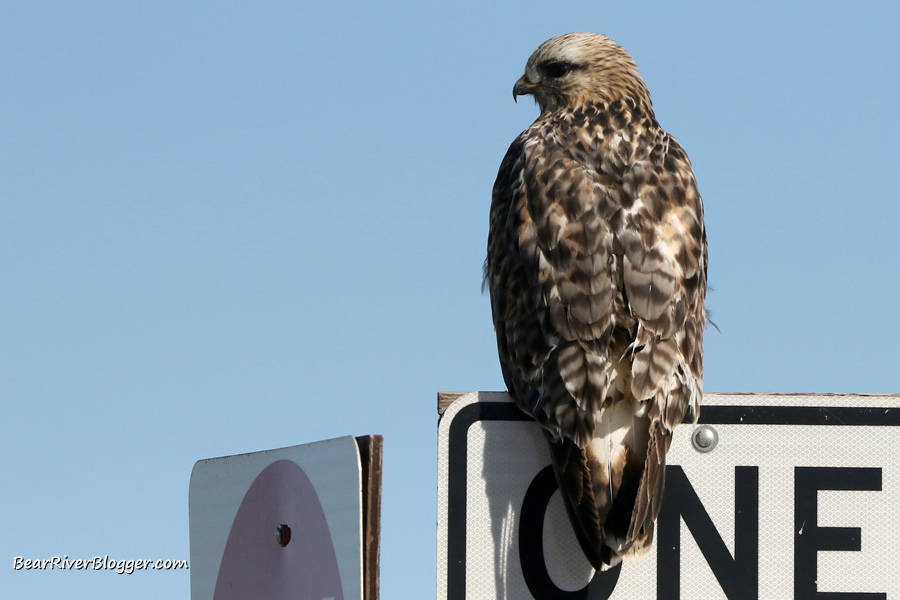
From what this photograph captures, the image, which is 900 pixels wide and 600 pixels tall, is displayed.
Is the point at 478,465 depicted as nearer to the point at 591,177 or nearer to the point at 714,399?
the point at 714,399

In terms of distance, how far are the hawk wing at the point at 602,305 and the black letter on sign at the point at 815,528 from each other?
0.98 feet

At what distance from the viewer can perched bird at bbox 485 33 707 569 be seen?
2.80m

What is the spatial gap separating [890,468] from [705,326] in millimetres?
922

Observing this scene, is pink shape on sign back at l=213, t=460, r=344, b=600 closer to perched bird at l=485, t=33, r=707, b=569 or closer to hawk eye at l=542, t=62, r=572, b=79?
perched bird at l=485, t=33, r=707, b=569

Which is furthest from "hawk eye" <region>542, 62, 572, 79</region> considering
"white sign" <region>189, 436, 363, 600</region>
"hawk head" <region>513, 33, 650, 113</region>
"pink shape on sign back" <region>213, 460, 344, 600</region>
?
"pink shape on sign back" <region>213, 460, 344, 600</region>

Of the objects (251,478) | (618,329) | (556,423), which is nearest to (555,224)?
(618,329)

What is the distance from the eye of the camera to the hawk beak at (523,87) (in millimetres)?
4863

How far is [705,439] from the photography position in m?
2.75

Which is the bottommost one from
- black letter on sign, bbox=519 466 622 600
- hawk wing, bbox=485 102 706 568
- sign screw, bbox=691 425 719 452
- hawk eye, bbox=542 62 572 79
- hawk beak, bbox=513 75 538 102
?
black letter on sign, bbox=519 466 622 600

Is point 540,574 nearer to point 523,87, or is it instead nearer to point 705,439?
point 705,439

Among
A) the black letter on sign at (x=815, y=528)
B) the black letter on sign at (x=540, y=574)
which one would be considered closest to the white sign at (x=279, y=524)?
the black letter on sign at (x=540, y=574)

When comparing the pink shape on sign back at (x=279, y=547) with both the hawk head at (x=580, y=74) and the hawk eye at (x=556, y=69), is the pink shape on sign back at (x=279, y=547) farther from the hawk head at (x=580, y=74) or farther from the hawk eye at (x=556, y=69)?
the hawk eye at (x=556, y=69)

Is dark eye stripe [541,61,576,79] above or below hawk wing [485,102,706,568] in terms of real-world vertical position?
above

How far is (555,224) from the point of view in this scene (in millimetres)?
3514
